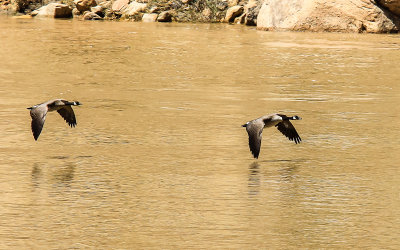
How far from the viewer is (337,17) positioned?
27.2 metres

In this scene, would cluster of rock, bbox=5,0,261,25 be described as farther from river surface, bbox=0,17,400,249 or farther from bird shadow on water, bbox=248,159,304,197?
bird shadow on water, bbox=248,159,304,197

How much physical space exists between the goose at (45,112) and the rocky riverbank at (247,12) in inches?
684

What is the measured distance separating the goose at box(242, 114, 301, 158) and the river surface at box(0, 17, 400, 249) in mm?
151

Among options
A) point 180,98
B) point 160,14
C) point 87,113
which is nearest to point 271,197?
point 87,113

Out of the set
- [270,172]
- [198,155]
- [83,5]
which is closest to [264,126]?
[198,155]

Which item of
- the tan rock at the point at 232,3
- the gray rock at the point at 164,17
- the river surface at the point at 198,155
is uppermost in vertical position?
the river surface at the point at 198,155

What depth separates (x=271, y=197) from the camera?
7.87 m

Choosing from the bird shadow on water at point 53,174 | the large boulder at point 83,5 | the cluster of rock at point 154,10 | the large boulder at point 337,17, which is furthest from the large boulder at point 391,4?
the bird shadow on water at point 53,174

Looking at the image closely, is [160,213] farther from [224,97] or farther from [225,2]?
[225,2]

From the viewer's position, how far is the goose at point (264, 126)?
9.23 m

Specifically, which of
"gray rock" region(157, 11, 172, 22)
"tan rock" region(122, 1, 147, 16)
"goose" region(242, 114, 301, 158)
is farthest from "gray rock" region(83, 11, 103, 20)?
"goose" region(242, 114, 301, 158)

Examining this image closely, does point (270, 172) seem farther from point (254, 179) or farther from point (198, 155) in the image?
point (198, 155)

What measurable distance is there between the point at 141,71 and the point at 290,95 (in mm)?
3938

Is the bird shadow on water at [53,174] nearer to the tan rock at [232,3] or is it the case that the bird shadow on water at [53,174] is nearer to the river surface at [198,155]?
the river surface at [198,155]
